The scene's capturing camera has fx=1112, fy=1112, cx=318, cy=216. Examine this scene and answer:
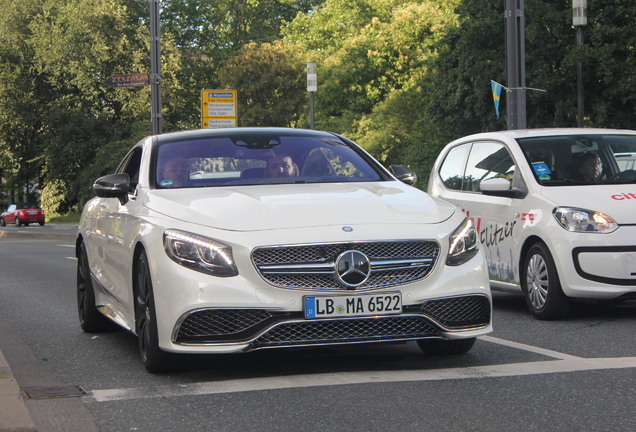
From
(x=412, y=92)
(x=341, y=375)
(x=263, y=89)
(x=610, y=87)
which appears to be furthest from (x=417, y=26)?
(x=341, y=375)

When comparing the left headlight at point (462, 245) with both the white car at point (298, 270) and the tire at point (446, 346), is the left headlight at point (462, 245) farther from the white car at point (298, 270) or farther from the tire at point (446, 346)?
the tire at point (446, 346)

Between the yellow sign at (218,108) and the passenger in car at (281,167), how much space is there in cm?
2170

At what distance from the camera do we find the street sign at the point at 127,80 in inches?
892

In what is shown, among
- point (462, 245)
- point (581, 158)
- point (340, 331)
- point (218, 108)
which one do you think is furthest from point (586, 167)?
point (218, 108)

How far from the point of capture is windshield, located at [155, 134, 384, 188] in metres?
7.16

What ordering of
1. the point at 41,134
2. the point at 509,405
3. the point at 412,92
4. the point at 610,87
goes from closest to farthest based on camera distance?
the point at 509,405 < the point at 610,87 < the point at 412,92 < the point at 41,134

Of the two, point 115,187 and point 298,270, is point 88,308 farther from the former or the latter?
point 298,270

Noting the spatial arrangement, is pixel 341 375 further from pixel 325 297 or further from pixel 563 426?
pixel 563 426

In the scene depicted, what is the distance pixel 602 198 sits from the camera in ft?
28.8

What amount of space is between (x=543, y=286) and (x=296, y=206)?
3.32 m

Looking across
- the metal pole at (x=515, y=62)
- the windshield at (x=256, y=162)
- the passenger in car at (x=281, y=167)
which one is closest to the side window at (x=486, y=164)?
the windshield at (x=256, y=162)

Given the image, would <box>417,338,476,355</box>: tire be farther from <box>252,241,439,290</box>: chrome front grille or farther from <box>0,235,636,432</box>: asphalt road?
<box>252,241,439,290</box>: chrome front grille

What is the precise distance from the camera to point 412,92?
50625 mm

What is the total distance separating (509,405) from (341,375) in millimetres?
1226
